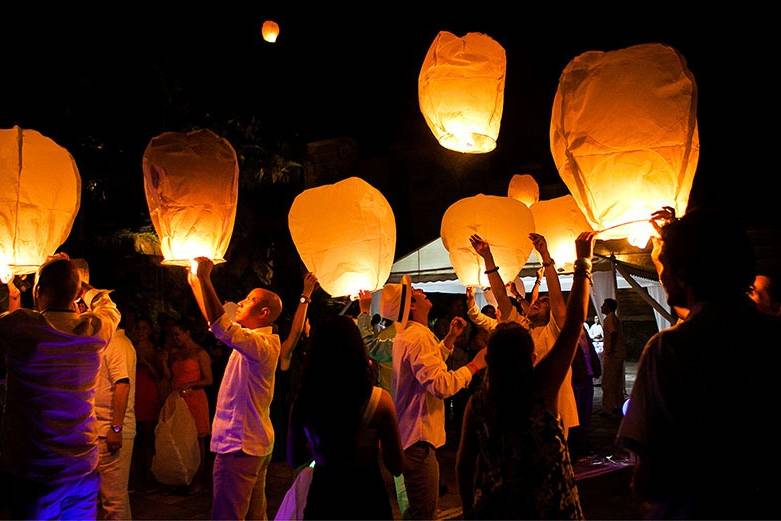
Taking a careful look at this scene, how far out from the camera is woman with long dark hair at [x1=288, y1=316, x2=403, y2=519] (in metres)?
2.38

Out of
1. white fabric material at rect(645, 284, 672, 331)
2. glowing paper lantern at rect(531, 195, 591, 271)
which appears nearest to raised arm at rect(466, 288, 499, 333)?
glowing paper lantern at rect(531, 195, 591, 271)

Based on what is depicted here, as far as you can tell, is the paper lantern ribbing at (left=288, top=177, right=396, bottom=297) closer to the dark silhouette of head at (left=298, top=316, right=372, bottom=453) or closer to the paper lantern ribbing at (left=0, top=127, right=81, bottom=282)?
the paper lantern ribbing at (left=0, top=127, right=81, bottom=282)

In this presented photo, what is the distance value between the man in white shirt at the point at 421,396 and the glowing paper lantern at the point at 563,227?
1.65 metres

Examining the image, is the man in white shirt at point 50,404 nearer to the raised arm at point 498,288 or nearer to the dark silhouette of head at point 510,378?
the dark silhouette of head at point 510,378

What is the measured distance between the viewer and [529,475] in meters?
2.09

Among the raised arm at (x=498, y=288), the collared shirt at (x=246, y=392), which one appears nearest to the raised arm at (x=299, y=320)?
the collared shirt at (x=246, y=392)

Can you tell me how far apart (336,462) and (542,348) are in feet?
8.37

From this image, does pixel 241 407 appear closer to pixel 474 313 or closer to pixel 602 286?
pixel 474 313

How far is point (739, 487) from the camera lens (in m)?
1.52

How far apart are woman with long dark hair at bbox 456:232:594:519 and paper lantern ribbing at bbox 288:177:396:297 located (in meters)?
2.16

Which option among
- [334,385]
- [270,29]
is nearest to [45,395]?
[334,385]

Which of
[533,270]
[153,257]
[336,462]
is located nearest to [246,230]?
[153,257]

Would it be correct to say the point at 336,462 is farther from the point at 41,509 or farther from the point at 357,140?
the point at 357,140

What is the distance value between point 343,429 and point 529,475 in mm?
737
